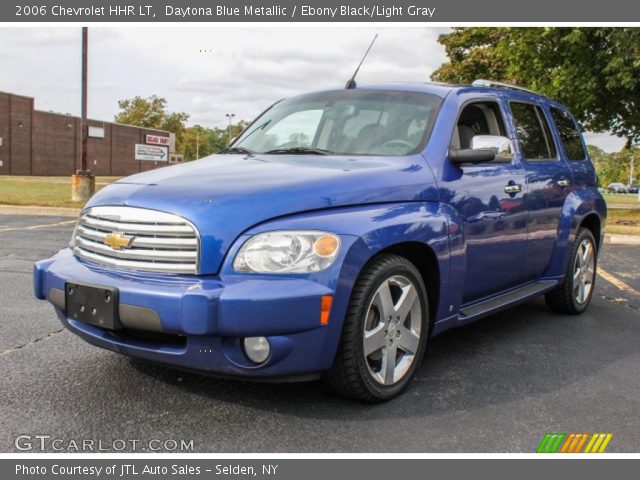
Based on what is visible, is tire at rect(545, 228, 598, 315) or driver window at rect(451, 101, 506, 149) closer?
driver window at rect(451, 101, 506, 149)

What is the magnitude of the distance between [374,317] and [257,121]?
221cm

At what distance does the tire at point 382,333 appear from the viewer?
3.22m

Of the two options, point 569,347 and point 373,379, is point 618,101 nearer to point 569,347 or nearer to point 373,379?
point 569,347

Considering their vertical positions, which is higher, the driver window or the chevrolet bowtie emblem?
the driver window

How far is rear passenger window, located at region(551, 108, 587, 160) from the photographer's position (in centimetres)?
569

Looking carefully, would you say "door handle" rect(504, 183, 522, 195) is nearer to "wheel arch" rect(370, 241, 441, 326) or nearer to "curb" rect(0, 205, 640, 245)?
"wheel arch" rect(370, 241, 441, 326)

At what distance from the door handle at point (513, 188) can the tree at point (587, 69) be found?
1154 centimetres

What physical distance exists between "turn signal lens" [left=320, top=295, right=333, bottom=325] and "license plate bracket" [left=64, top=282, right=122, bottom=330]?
93 centimetres

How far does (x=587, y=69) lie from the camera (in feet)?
53.4

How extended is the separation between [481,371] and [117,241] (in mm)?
2291

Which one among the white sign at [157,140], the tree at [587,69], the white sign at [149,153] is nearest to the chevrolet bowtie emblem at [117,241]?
the tree at [587,69]

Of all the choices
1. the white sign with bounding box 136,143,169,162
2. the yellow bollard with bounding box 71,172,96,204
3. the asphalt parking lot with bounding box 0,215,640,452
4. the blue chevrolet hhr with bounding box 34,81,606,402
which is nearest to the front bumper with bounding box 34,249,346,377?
the blue chevrolet hhr with bounding box 34,81,606,402

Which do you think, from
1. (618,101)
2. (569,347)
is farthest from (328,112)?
(618,101)
